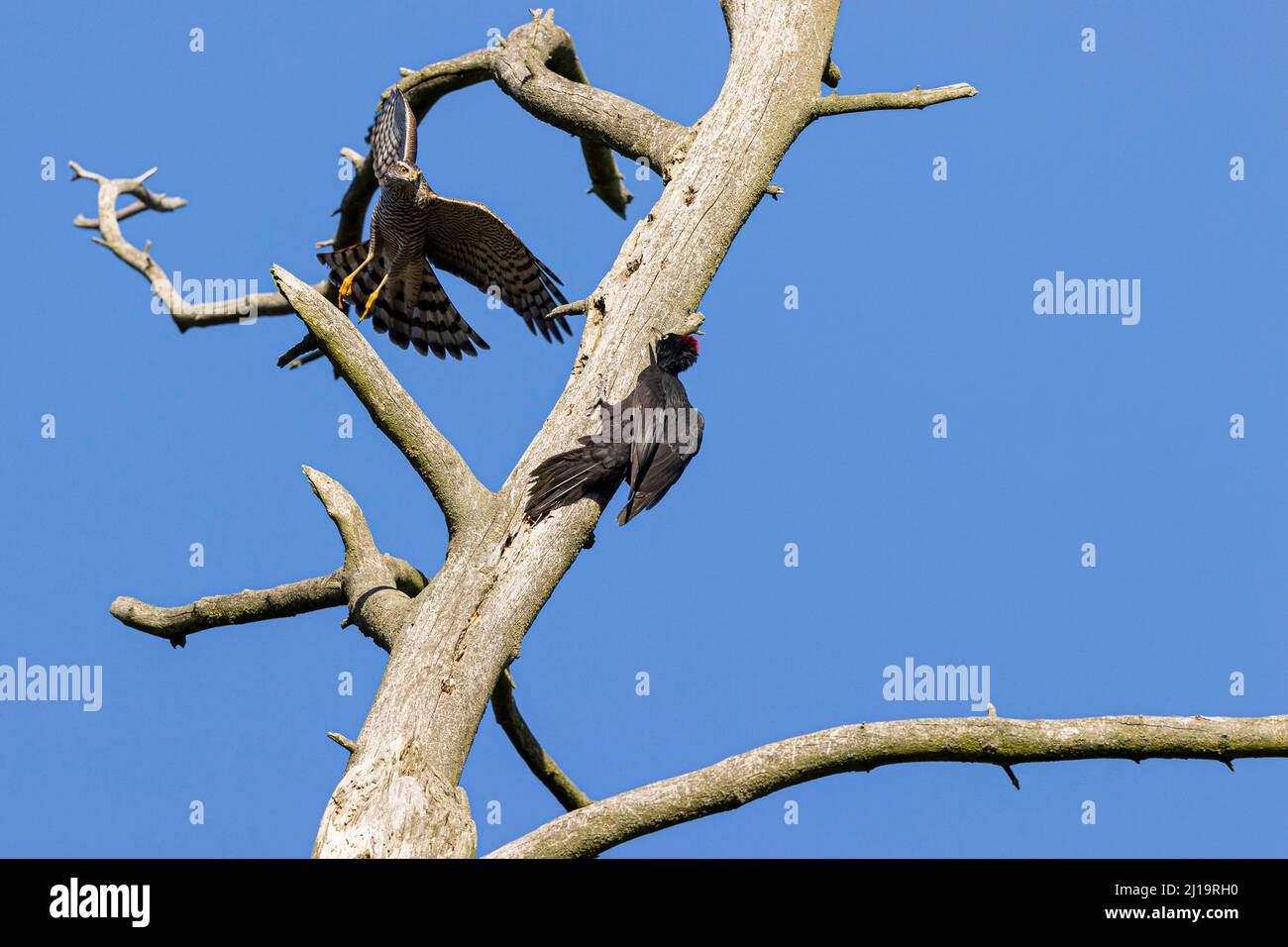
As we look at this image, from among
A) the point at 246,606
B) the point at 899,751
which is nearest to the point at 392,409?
the point at 246,606

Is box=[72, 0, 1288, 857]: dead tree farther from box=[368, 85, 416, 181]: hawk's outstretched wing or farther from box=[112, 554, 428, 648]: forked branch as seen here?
box=[368, 85, 416, 181]: hawk's outstretched wing

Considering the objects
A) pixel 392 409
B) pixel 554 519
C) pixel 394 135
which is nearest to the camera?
pixel 392 409

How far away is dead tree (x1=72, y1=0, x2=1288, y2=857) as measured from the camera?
4.80 m

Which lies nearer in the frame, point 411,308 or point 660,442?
point 660,442

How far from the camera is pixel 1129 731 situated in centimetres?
481

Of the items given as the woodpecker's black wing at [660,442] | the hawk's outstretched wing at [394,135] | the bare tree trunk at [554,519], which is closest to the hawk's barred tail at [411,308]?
the hawk's outstretched wing at [394,135]

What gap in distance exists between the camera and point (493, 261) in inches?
351

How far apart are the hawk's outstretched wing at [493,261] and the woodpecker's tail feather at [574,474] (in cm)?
287

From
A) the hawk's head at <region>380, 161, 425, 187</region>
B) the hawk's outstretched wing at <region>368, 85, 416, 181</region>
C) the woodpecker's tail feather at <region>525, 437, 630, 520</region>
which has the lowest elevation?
the woodpecker's tail feather at <region>525, 437, 630, 520</region>

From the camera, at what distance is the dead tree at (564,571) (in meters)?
4.80

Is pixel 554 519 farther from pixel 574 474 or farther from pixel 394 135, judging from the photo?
pixel 394 135

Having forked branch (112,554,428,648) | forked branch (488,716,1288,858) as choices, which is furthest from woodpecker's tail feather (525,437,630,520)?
forked branch (488,716,1288,858)

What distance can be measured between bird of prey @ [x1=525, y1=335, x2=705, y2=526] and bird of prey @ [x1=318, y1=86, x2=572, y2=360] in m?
2.91

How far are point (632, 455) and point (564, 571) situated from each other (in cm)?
57
